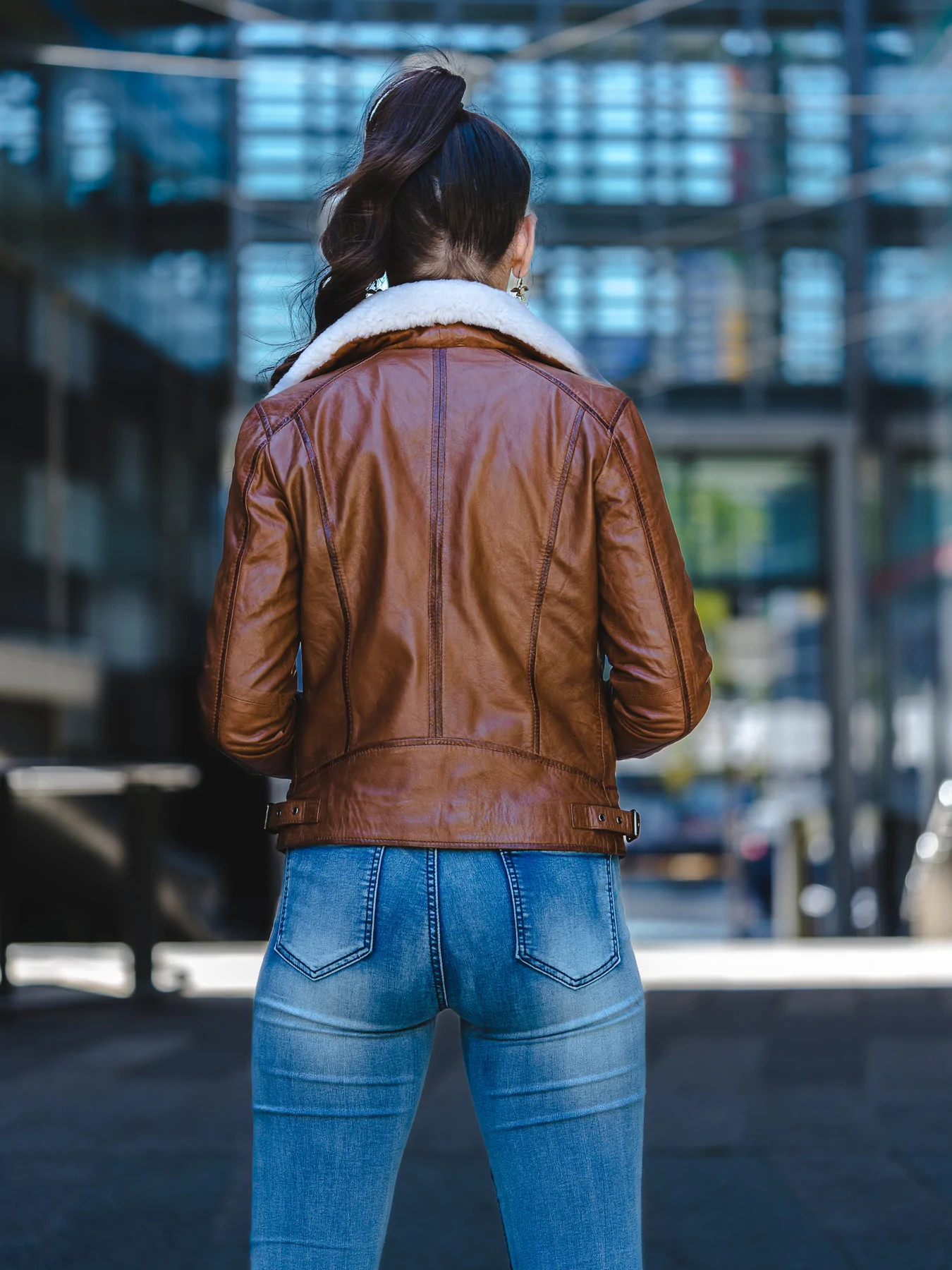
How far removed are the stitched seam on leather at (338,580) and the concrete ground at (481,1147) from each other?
1.88 metres

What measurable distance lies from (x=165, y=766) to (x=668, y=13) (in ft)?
18.3

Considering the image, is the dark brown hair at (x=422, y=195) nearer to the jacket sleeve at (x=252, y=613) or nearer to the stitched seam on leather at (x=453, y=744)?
the jacket sleeve at (x=252, y=613)

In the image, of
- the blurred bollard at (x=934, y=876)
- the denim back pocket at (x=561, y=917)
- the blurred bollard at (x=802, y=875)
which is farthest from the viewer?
the blurred bollard at (x=802, y=875)

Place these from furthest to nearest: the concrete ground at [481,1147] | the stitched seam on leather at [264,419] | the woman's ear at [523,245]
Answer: the concrete ground at [481,1147] → the woman's ear at [523,245] → the stitched seam on leather at [264,419]

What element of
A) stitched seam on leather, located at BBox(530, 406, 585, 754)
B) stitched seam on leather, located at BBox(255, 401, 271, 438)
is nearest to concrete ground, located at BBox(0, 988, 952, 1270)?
stitched seam on leather, located at BBox(530, 406, 585, 754)

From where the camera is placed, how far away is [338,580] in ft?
5.28

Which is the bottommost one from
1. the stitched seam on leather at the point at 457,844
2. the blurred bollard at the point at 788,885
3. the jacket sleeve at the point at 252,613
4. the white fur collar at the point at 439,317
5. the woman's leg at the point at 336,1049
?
the blurred bollard at the point at 788,885

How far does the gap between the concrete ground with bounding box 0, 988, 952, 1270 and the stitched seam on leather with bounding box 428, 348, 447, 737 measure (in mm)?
1918

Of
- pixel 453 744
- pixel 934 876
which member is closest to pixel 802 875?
pixel 934 876

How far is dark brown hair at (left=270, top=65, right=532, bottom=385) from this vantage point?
1.64 metres

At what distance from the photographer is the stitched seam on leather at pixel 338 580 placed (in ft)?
5.26

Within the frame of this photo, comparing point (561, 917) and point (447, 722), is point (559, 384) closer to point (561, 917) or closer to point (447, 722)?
point (447, 722)

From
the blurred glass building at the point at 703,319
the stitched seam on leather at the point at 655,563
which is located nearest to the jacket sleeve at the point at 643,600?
the stitched seam on leather at the point at 655,563

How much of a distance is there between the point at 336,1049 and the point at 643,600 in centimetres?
54
